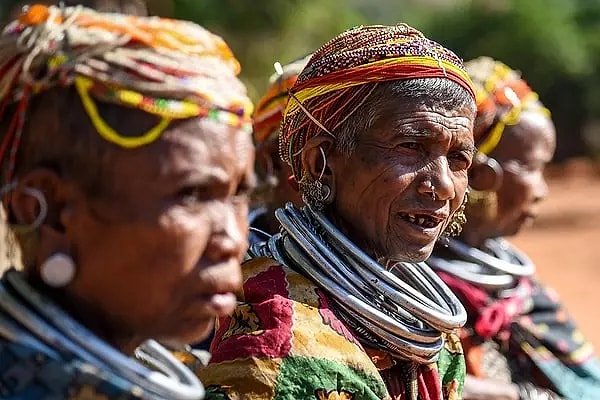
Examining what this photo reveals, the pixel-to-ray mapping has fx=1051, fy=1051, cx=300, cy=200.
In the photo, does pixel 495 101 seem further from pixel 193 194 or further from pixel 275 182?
pixel 193 194

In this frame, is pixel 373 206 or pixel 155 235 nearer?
pixel 155 235

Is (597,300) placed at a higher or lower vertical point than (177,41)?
lower

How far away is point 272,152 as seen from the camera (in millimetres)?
4859

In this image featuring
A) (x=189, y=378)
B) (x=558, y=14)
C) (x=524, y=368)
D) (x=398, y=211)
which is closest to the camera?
(x=189, y=378)

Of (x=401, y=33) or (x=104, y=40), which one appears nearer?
(x=104, y=40)

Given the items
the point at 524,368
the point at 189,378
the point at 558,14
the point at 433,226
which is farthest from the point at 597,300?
the point at 558,14

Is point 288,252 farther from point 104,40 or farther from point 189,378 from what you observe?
point 104,40

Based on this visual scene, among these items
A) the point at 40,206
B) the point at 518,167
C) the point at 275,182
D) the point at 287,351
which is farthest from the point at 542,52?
the point at 40,206

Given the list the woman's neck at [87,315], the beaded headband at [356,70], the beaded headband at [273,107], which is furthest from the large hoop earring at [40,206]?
the beaded headband at [273,107]

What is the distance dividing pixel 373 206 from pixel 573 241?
1844cm

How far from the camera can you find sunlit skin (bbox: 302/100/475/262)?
3129mm

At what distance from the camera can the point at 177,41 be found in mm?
2143

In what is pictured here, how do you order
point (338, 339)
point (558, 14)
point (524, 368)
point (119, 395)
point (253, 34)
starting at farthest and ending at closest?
1. point (558, 14)
2. point (253, 34)
3. point (524, 368)
4. point (338, 339)
5. point (119, 395)

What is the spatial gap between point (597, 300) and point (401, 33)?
12655 mm
